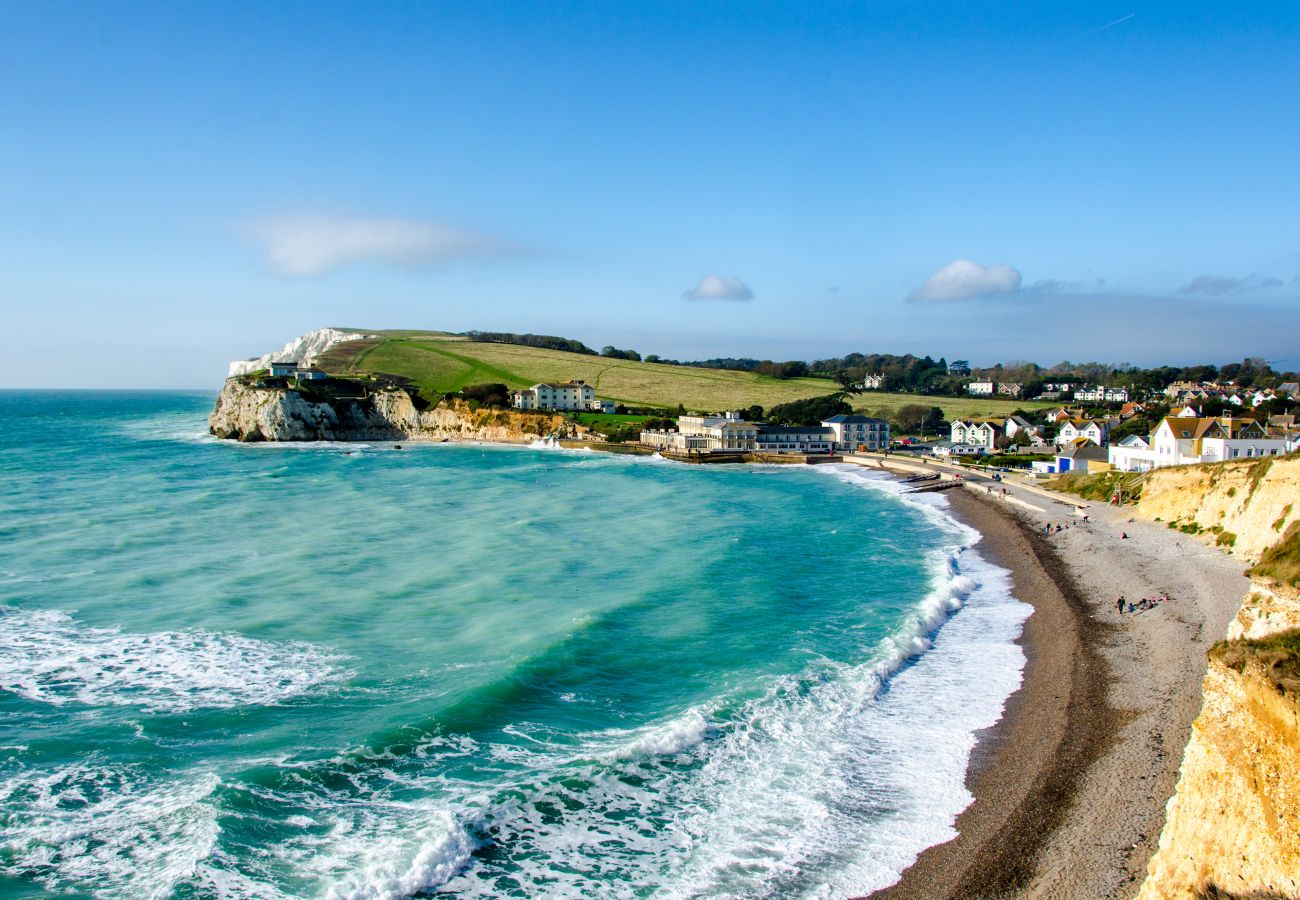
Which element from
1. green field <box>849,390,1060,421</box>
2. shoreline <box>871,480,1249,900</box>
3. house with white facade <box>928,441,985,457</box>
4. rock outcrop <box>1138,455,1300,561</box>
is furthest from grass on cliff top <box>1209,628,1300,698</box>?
green field <box>849,390,1060,421</box>

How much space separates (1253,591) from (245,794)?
573 inches

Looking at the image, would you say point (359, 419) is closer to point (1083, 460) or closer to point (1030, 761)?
point (1083, 460)

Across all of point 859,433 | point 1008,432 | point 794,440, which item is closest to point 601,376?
point 794,440

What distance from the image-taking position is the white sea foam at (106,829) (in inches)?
422

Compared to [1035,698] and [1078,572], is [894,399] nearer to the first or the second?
[1078,572]

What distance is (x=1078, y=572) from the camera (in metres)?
27.6

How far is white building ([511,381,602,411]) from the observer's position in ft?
330

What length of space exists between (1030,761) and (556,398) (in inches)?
3562

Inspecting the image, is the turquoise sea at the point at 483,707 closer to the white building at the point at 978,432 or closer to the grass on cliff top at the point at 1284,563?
the grass on cliff top at the point at 1284,563

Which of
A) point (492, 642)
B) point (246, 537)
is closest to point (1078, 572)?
point (492, 642)

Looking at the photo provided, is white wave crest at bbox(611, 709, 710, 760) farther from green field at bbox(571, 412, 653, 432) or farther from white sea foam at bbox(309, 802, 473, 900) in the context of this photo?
green field at bbox(571, 412, 653, 432)

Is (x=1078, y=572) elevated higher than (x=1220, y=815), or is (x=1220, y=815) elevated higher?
(x=1220, y=815)

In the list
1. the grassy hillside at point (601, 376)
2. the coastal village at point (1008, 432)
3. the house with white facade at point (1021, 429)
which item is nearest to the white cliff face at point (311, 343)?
the grassy hillside at point (601, 376)

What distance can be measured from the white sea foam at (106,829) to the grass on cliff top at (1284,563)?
581 inches
